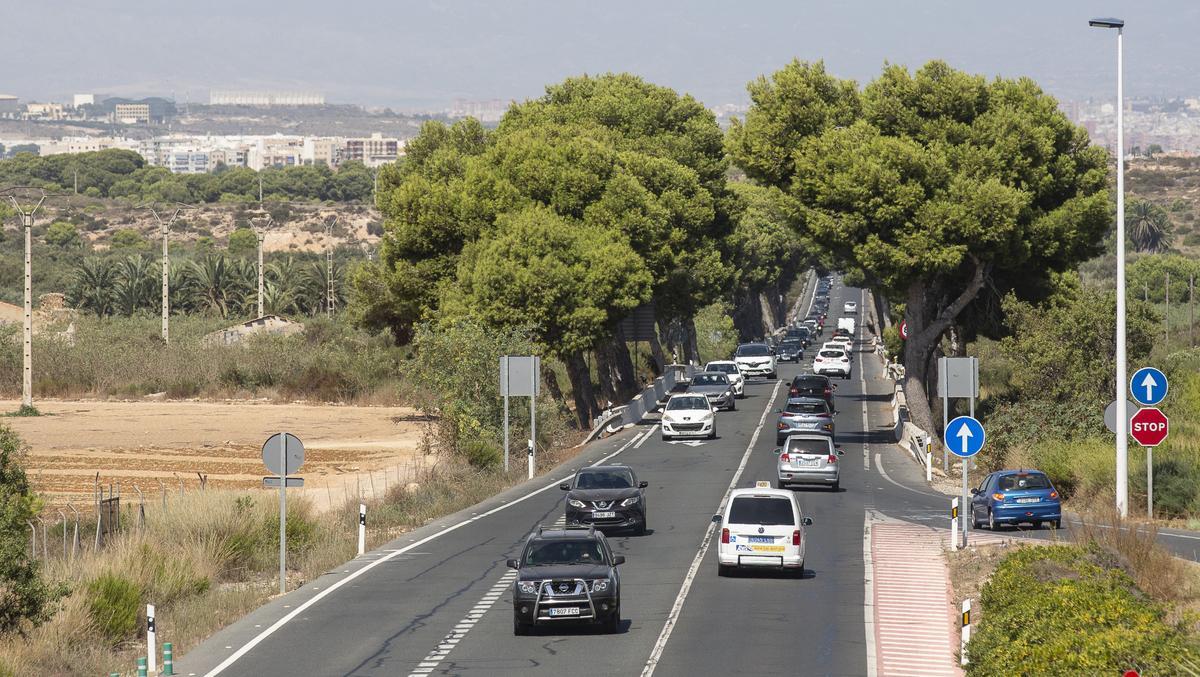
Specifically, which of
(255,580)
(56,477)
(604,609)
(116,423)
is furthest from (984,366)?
(604,609)

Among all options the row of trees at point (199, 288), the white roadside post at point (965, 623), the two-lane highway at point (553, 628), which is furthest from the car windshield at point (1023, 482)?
the row of trees at point (199, 288)

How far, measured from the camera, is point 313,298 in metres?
110

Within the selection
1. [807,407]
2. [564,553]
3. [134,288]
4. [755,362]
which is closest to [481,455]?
[807,407]

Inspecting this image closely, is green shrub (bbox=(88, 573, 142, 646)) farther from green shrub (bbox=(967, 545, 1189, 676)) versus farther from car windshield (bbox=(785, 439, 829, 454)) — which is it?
car windshield (bbox=(785, 439, 829, 454))

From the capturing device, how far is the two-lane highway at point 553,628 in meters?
19.2

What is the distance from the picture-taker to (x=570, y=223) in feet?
203

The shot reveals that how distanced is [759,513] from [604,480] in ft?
22.8

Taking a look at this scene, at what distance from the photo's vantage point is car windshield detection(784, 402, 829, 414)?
2056 inches

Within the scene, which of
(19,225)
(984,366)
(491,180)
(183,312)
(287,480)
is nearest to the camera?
(287,480)

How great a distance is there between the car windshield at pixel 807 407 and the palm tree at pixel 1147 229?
11711 centimetres

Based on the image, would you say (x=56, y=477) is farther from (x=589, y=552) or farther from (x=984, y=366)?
(x=984, y=366)

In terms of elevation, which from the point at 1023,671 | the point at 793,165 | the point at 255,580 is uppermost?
the point at 793,165

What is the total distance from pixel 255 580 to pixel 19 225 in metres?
160

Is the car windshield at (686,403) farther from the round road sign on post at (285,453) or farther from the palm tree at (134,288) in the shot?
the palm tree at (134,288)
